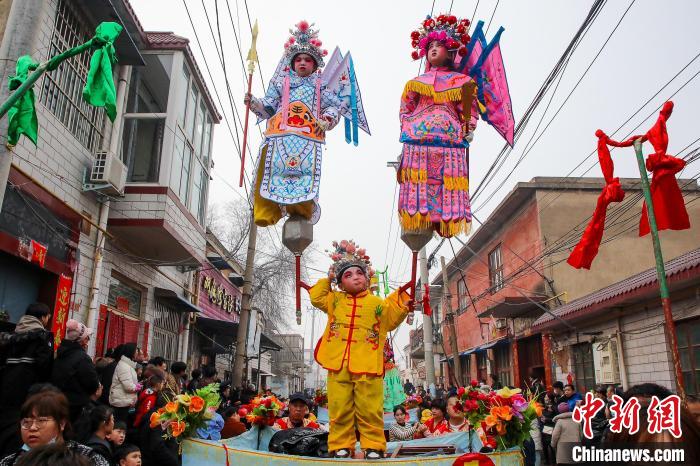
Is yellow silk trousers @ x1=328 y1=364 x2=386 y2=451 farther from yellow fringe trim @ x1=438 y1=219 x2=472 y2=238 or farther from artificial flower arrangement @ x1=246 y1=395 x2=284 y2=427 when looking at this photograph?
yellow fringe trim @ x1=438 y1=219 x2=472 y2=238

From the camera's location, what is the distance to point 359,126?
240 inches

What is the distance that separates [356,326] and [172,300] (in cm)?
1013

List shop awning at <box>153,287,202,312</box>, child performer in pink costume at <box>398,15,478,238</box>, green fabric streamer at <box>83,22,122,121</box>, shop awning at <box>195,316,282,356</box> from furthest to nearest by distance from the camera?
shop awning at <box>195,316,282,356</box> < shop awning at <box>153,287,202,312</box> < green fabric streamer at <box>83,22,122,121</box> < child performer in pink costume at <box>398,15,478,238</box>

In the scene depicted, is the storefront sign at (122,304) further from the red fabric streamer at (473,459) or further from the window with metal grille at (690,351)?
the window with metal grille at (690,351)

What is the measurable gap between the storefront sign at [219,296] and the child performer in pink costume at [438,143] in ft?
43.8

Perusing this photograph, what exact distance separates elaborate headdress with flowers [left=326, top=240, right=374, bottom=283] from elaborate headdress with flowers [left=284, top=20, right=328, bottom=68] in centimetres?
206

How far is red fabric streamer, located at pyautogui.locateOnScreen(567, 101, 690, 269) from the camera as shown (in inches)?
240

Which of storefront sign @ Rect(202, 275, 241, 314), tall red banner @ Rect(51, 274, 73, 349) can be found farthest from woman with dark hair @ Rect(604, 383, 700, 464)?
storefront sign @ Rect(202, 275, 241, 314)

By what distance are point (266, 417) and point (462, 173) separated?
10.6 feet

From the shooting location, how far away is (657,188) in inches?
245

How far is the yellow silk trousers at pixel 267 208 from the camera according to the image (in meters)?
5.36

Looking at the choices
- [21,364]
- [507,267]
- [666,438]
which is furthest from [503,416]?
[507,267]

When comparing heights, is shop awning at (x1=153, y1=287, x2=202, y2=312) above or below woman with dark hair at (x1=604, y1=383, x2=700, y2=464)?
above

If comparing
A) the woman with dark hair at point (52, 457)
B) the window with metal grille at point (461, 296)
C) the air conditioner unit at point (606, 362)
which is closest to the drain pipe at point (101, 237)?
the woman with dark hair at point (52, 457)
